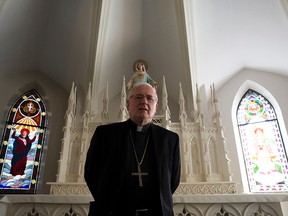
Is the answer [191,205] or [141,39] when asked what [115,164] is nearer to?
[191,205]

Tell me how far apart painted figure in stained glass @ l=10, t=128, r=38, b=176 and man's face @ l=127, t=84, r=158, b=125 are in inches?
236

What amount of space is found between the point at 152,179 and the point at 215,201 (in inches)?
60.1

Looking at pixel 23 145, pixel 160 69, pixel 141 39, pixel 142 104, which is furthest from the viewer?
pixel 160 69

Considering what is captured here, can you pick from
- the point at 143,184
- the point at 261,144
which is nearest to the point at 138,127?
the point at 143,184

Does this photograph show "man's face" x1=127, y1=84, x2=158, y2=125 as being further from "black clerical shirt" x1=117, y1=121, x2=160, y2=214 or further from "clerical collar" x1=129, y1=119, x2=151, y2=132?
"black clerical shirt" x1=117, y1=121, x2=160, y2=214

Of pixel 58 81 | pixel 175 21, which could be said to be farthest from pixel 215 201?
pixel 58 81

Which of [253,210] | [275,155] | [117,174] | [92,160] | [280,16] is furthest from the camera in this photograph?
[275,155]

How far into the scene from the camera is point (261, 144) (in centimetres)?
684

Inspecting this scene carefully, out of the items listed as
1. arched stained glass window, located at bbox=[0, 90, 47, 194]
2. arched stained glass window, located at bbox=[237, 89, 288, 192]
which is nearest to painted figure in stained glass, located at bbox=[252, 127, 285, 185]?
arched stained glass window, located at bbox=[237, 89, 288, 192]

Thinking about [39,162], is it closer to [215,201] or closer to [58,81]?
[58,81]

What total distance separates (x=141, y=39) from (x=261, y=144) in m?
4.89

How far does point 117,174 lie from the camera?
Answer: 1.45 m

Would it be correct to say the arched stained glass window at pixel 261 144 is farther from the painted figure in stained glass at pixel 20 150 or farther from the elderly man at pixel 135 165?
the painted figure in stained glass at pixel 20 150

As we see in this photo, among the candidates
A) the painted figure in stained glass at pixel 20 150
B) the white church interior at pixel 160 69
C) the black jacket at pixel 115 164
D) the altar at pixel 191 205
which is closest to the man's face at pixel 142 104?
the black jacket at pixel 115 164
